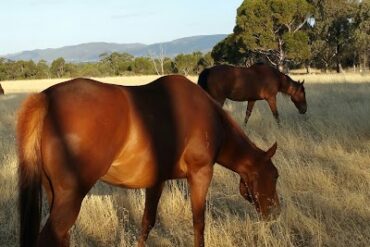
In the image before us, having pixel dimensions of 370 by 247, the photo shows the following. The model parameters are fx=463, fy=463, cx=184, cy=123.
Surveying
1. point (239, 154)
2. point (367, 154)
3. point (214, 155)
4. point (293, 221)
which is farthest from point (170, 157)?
point (367, 154)

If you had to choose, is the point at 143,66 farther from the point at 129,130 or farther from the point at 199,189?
the point at 129,130

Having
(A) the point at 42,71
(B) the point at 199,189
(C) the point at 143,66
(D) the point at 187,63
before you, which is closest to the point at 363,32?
(D) the point at 187,63

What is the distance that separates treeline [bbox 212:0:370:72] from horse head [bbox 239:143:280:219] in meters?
38.2

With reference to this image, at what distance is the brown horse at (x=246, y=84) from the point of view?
11.9m

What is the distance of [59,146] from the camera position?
2.96 m

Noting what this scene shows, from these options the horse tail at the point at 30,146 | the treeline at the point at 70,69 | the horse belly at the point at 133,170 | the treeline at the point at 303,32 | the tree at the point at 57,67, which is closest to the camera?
the horse tail at the point at 30,146

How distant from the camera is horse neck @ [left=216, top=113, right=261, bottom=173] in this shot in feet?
13.3

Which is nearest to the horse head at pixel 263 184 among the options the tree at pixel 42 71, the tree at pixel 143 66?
the tree at pixel 143 66

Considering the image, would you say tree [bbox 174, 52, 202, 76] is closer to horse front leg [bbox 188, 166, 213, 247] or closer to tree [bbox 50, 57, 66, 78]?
tree [bbox 50, 57, 66, 78]

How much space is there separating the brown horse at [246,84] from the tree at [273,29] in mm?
29772

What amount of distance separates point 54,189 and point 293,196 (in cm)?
315

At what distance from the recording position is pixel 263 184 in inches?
168

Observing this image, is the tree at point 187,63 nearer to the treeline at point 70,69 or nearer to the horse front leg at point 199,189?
the treeline at point 70,69

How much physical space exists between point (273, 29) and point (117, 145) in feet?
138
